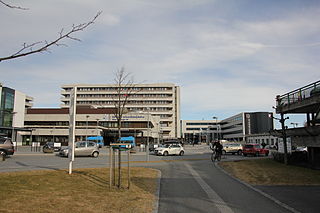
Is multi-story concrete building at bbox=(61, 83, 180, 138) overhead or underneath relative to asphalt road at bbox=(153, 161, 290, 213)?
overhead

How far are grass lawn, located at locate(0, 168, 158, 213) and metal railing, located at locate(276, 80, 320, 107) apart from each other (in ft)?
50.6

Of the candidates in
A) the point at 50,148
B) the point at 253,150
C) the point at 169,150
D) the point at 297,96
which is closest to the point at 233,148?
the point at 253,150

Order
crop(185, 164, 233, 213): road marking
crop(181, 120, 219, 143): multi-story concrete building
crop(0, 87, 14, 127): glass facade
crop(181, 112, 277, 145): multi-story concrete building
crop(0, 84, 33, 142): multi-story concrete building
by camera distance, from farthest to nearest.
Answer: crop(181, 120, 219, 143): multi-story concrete building < crop(181, 112, 277, 145): multi-story concrete building < crop(0, 87, 14, 127): glass facade < crop(0, 84, 33, 142): multi-story concrete building < crop(185, 164, 233, 213): road marking

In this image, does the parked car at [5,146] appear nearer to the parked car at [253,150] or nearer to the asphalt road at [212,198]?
the asphalt road at [212,198]

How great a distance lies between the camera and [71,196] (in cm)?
770

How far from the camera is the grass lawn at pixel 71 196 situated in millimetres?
6453

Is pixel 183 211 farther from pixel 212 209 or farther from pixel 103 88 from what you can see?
pixel 103 88

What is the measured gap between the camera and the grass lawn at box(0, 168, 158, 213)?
6453mm

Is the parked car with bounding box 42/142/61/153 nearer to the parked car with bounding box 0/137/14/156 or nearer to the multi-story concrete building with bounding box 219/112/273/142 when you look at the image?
the parked car with bounding box 0/137/14/156

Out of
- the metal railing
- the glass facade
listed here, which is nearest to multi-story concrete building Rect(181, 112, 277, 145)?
the glass facade

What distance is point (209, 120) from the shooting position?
5664 inches

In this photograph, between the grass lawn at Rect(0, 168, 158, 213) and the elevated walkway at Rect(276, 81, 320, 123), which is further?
the elevated walkway at Rect(276, 81, 320, 123)

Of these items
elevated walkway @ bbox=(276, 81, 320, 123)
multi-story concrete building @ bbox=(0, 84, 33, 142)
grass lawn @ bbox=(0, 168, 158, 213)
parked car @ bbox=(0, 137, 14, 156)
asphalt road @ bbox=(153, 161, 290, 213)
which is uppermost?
multi-story concrete building @ bbox=(0, 84, 33, 142)

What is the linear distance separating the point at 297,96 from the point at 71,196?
20.0 meters
